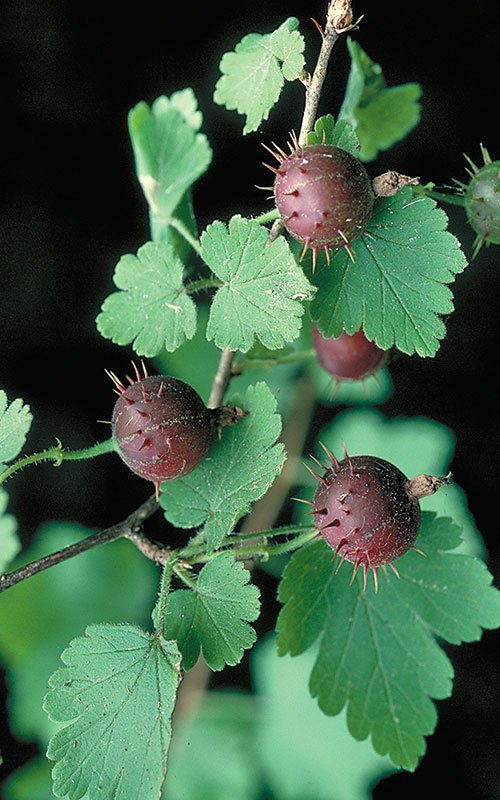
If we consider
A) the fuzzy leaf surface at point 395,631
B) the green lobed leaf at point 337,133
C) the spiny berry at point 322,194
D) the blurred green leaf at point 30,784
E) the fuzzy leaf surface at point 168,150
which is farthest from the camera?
the blurred green leaf at point 30,784

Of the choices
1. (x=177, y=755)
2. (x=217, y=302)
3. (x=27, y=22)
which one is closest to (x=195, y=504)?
(x=217, y=302)

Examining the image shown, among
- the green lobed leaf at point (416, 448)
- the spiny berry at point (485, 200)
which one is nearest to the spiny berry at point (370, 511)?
the spiny berry at point (485, 200)

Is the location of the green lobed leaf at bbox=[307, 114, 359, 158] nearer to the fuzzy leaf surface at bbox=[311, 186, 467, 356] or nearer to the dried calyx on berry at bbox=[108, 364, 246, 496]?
the fuzzy leaf surface at bbox=[311, 186, 467, 356]

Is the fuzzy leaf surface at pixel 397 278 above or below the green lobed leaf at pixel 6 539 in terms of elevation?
above

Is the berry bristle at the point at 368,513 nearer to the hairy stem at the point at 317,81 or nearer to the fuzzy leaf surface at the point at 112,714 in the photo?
the fuzzy leaf surface at the point at 112,714

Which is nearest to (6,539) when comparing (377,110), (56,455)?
(56,455)

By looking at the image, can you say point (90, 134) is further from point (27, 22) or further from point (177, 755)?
point (177, 755)
